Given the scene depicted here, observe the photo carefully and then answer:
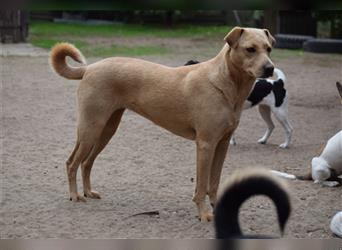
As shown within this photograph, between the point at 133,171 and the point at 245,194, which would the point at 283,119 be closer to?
the point at 133,171

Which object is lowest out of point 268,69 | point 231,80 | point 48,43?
point 48,43

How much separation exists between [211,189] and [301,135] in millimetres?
3876

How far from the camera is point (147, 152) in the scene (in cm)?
716

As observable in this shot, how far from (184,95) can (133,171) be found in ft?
6.11

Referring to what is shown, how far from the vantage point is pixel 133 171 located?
20.4ft

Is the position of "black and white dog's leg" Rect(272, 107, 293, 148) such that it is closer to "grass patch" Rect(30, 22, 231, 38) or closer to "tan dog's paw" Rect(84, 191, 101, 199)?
"tan dog's paw" Rect(84, 191, 101, 199)

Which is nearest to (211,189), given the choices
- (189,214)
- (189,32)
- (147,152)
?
(189,214)

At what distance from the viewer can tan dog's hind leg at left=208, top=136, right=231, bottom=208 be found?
4789mm

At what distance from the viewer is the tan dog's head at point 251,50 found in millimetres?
4172

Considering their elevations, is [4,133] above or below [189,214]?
Answer: below

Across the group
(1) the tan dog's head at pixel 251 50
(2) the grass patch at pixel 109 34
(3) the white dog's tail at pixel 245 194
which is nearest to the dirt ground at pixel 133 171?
(1) the tan dog's head at pixel 251 50

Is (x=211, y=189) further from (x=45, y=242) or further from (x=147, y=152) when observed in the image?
(x=45, y=242)

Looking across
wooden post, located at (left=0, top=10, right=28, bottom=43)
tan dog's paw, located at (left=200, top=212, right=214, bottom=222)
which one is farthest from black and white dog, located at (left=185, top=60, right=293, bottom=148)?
wooden post, located at (left=0, top=10, right=28, bottom=43)

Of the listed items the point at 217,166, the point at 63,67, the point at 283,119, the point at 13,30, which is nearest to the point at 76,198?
the point at 63,67
